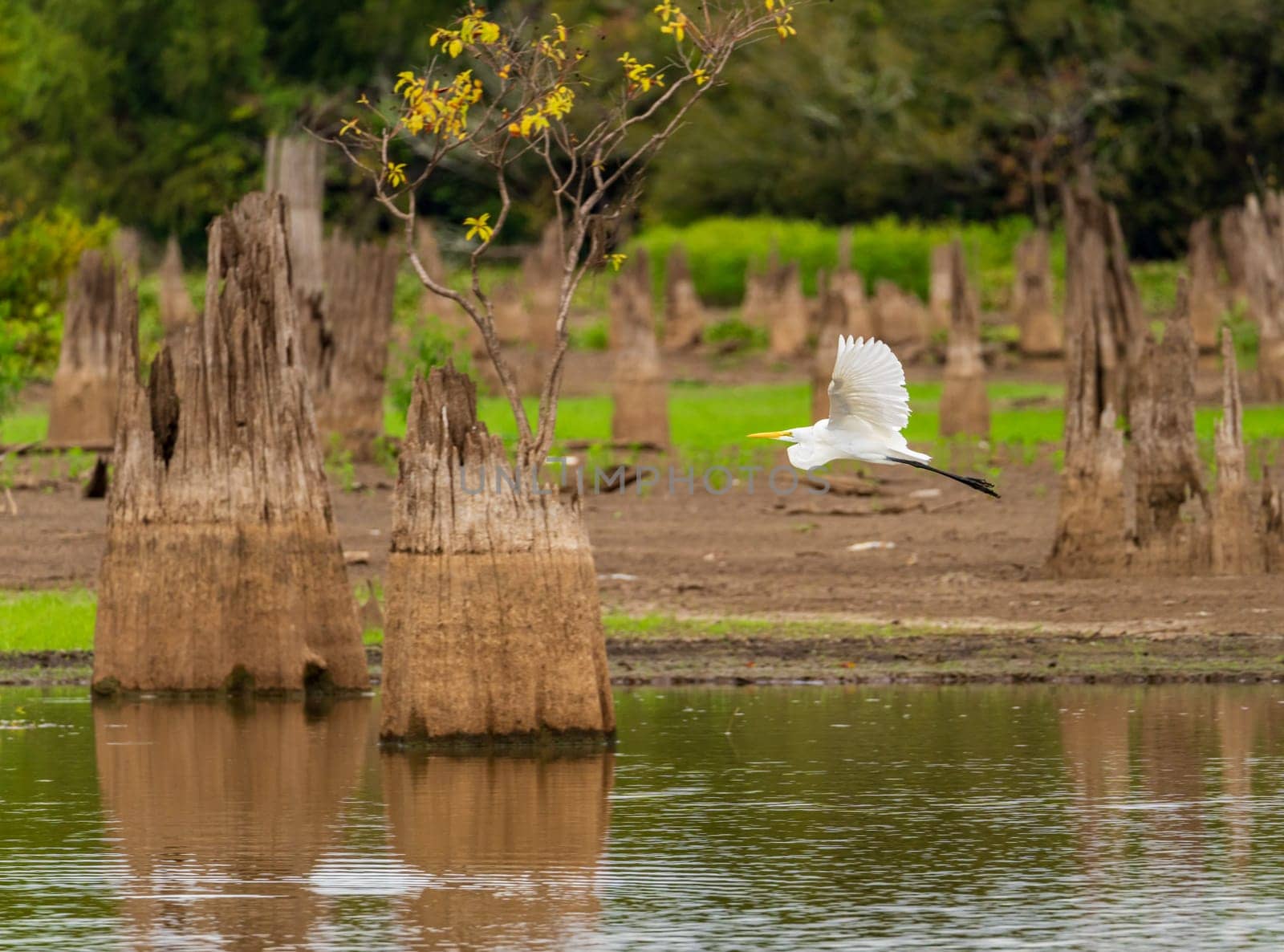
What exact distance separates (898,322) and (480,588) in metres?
29.0

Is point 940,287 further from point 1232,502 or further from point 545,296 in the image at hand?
point 1232,502

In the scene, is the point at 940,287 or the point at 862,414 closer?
the point at 862,414

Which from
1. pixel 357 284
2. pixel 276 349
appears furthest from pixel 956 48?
pixel 276 349

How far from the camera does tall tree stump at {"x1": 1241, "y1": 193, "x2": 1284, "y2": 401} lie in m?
34.2

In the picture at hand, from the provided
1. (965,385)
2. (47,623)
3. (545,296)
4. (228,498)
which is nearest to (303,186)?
(545,296)

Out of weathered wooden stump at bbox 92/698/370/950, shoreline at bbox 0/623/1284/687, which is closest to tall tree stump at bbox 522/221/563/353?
shoreline at bbox 0/623/1284/687

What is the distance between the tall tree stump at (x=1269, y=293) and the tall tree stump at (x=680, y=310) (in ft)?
38.5

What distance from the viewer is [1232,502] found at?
73.0 feet

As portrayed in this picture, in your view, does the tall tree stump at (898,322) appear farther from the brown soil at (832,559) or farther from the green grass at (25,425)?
the brown soil at (832,559)

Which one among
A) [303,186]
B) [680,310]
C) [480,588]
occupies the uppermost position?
[303,186]

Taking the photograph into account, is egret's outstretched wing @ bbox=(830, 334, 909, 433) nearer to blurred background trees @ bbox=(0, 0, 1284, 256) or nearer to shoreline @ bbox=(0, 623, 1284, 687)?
shoreline @ bbox=(0, 623, 1284, 687)

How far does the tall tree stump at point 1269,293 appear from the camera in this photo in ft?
112

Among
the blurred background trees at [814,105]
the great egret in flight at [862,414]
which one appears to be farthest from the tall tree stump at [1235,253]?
the great egret in flight at [862,414]

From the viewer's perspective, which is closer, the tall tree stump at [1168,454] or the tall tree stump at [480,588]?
the tall tree stump at [480,588]
